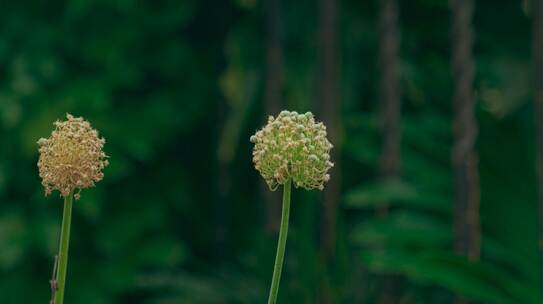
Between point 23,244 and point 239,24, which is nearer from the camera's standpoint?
point 23,244

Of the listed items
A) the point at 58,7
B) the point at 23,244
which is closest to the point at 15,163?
Answer: the point at 23,244

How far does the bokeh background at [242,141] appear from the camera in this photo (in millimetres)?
3812

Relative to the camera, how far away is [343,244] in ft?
13.3

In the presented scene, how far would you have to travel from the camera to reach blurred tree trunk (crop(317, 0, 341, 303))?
4.18m

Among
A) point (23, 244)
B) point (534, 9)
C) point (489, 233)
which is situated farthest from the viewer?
point (23, 244)

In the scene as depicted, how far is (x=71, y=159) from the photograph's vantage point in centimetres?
52

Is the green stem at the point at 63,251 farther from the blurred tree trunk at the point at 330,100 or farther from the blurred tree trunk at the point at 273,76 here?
the blurred tree trunk at the point at 273,76

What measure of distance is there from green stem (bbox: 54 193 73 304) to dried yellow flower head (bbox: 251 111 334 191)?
0.34ft

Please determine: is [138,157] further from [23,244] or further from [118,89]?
[23,244]

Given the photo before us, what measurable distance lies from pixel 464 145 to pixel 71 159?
303cm

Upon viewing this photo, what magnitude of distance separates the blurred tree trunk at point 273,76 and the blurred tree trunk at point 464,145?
3.54 ft

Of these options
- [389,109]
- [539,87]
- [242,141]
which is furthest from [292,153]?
[242,141]

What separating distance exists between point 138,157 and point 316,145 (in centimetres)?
405

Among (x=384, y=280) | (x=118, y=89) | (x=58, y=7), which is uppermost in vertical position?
(x=58, y=7)
